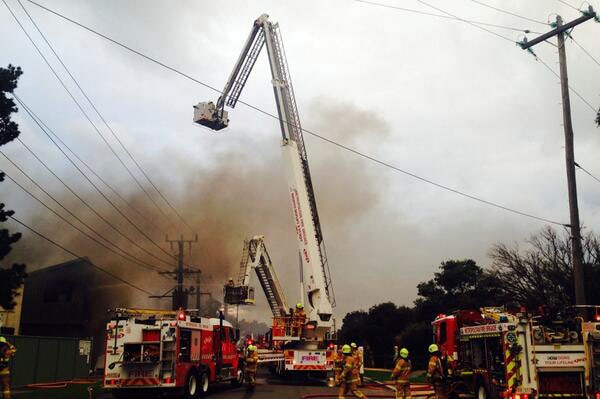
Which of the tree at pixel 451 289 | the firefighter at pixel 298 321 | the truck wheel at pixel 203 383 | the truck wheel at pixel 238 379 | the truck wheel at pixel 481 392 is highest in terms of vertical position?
the tree at pixel 451 289

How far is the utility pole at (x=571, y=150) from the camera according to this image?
1454 cm

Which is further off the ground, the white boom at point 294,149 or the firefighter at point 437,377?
the white boom at point 294,149

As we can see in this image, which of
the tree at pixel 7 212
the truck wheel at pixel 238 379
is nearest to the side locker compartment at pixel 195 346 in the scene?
the truck wheel at pixel 238 379

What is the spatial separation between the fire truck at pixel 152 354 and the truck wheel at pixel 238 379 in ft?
13.6

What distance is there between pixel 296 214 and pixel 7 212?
12088 mm

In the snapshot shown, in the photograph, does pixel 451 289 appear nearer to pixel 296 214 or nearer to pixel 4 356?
pixel 296 214

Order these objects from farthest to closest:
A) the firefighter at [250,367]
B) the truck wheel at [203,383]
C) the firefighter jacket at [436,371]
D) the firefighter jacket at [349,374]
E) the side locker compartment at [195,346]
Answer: the firefighter at [250,367] < the truck wheel at [203,383] < the side locker compartment at [195,346] < the firefighter jacket at [349,374] < the firefighter jacket at [436,371]

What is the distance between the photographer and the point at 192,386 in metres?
15.6

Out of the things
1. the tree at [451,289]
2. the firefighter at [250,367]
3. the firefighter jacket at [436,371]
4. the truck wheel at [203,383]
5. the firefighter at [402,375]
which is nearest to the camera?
the firefighter jacket at [436,371]

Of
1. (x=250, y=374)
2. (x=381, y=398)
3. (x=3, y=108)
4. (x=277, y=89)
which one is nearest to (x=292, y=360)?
(x=250, y=374)

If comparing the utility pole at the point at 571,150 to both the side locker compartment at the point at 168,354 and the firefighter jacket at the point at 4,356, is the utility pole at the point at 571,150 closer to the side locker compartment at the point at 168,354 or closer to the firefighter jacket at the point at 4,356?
the side locker compartment at the point at 168,354

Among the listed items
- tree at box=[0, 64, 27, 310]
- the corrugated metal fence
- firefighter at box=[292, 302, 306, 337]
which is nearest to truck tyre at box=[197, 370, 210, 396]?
firefighter at box=[292, 302, 306, 337]

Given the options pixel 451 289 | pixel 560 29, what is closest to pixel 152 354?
pixel 560 29

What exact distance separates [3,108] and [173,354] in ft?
43.1
